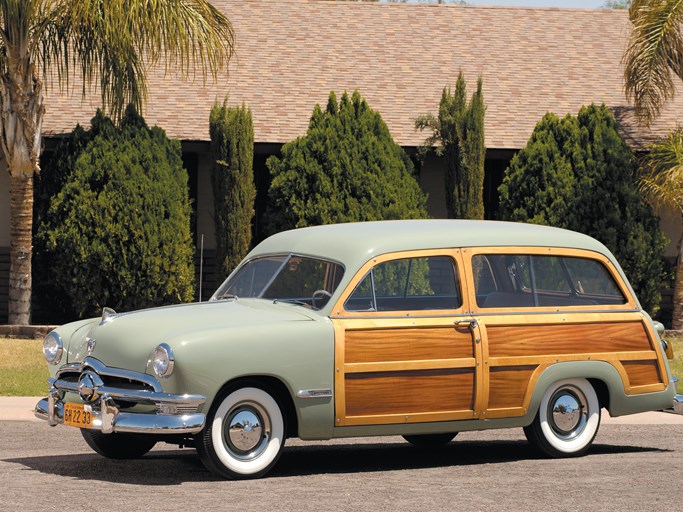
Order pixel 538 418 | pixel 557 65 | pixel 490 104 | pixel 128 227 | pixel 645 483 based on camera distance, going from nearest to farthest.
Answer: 1. pixel 645 483
2. pixel 538 418
3. pixel 128 227
4. pixel 490 104
5. pixel 557 65

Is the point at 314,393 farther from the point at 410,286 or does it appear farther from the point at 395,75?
the point at 395,75

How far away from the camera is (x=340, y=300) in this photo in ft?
30.5

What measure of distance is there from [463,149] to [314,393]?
13676 millimetres

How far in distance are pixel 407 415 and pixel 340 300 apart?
3.21 feet

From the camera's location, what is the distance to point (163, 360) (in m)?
8.58

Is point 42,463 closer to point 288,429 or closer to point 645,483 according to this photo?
point 288,429

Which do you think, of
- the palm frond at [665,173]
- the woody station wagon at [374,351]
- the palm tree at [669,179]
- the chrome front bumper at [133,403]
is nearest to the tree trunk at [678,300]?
the palm tree at [669,179]

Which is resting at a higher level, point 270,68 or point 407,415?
point 270,68

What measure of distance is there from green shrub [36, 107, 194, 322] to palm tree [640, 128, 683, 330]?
8027 mm

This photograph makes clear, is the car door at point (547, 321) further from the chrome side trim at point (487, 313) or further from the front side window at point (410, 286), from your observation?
the front side window at point (410, 286)

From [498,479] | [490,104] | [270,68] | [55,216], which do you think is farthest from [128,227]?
[498,479]

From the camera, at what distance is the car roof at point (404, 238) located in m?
9.59

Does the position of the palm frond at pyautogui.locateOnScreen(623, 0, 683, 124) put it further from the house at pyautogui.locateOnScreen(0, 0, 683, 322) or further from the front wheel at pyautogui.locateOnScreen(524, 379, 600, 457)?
the front wheel at pyautogui.locateOnScreen(524, 379, 600, 457)

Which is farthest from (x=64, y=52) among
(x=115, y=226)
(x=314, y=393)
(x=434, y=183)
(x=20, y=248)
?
(x=314, y=393)
